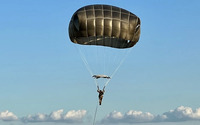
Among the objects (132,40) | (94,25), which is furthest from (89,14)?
(132,40)

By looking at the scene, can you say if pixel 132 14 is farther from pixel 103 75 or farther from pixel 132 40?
pixel 103 75

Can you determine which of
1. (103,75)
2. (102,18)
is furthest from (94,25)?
(103,75)

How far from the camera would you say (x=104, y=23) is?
80.2m

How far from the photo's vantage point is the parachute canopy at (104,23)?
7981 centimetres

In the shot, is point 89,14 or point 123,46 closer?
point 89,14

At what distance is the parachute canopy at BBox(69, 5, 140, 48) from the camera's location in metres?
79.8

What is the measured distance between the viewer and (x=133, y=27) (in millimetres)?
81375

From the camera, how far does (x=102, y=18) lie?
80.1 metres

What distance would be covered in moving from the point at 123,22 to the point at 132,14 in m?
2.13

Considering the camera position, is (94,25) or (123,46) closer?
(94,25)

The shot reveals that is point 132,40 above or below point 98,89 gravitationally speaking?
above

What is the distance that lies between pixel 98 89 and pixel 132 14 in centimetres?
1050

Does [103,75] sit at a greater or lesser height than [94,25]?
lesser

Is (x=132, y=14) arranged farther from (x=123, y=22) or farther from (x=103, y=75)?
(x=103, y=75)
